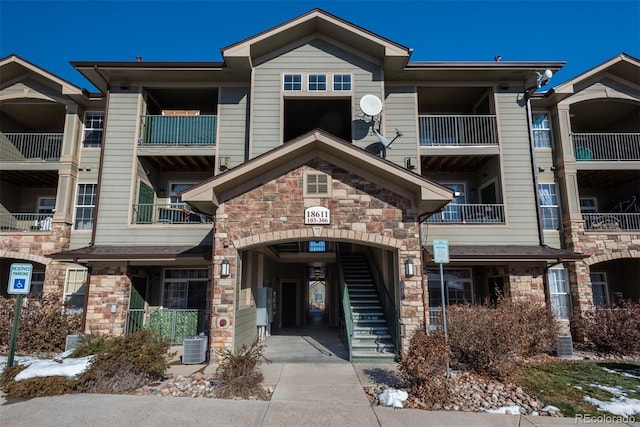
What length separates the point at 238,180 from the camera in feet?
31.2

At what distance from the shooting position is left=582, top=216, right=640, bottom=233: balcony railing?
45.5 ft

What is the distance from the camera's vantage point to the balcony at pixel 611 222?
1382 centimetres

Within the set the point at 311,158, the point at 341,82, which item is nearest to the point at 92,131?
the point at 341,82

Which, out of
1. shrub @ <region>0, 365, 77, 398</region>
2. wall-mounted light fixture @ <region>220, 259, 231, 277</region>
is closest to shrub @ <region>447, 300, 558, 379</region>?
wall-mounted light fixture @ <region>220, 259, 231, 277</region>

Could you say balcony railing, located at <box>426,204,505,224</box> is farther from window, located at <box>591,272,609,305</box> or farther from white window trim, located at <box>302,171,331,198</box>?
window, located at <box>591,272,609,305</box>

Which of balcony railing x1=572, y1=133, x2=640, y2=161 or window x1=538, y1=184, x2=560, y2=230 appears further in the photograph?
balcony railing x1=572, y1=133, x2=640, y2=161

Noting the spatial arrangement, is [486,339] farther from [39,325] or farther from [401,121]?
[39,325]

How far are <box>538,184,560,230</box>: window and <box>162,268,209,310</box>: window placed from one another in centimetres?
1247

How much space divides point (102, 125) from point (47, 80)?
2.58 metres

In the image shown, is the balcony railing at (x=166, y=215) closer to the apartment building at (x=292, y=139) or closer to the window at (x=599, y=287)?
the apartment building at (x=292, y=139)

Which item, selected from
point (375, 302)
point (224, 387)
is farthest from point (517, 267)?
point (224, 387)

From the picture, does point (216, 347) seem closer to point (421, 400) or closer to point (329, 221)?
point (329, 221)

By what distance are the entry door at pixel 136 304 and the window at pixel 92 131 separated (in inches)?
222

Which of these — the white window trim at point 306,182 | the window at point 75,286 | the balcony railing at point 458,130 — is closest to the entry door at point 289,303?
the window at point 75,286
